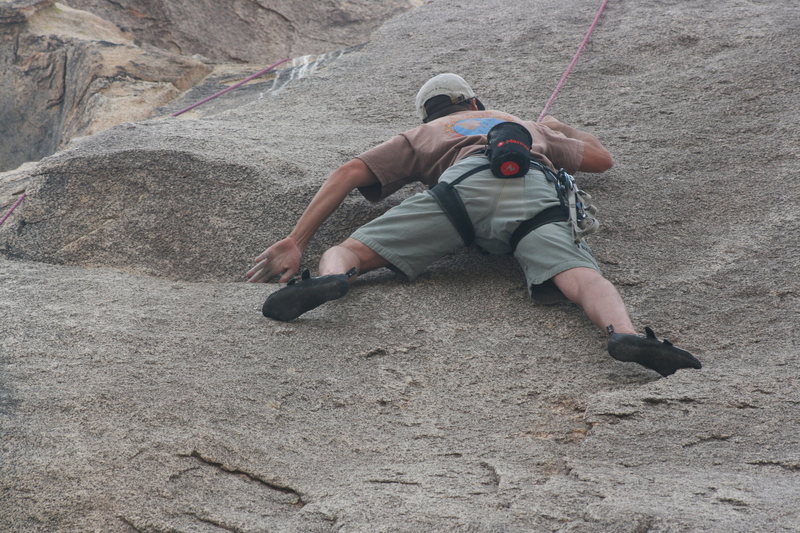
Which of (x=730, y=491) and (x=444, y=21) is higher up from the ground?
(x=444, y=21)

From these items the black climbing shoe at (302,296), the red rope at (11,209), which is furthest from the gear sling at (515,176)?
the red rope at (11,209)

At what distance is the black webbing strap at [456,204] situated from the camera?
11.1 ft

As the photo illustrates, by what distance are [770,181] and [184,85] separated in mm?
4693

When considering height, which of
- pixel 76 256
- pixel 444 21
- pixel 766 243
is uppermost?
pixel 444 21

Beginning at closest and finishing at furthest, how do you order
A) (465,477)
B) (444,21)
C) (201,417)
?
(465,477)
(201,417)
(444,21)

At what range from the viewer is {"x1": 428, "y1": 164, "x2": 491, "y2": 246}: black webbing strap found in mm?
3381

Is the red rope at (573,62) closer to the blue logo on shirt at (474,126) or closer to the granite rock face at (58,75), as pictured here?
the blue logo on shirt at (474,126)

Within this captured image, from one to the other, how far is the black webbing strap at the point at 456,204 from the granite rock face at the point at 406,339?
0.71 ft

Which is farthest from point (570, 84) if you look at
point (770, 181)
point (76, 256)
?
point (76, 256)

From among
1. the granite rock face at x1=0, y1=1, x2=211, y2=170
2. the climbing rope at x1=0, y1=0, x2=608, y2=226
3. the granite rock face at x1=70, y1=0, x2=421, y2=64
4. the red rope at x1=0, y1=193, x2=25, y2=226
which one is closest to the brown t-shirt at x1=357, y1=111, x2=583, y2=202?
the climbing rope at x1=0, y1=0, x2=608, y2=226

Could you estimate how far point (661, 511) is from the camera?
1814mm

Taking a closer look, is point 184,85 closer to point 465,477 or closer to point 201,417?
point 201,417

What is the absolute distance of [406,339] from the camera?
3051mm

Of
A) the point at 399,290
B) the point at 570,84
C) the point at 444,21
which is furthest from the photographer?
the point at 444,21
